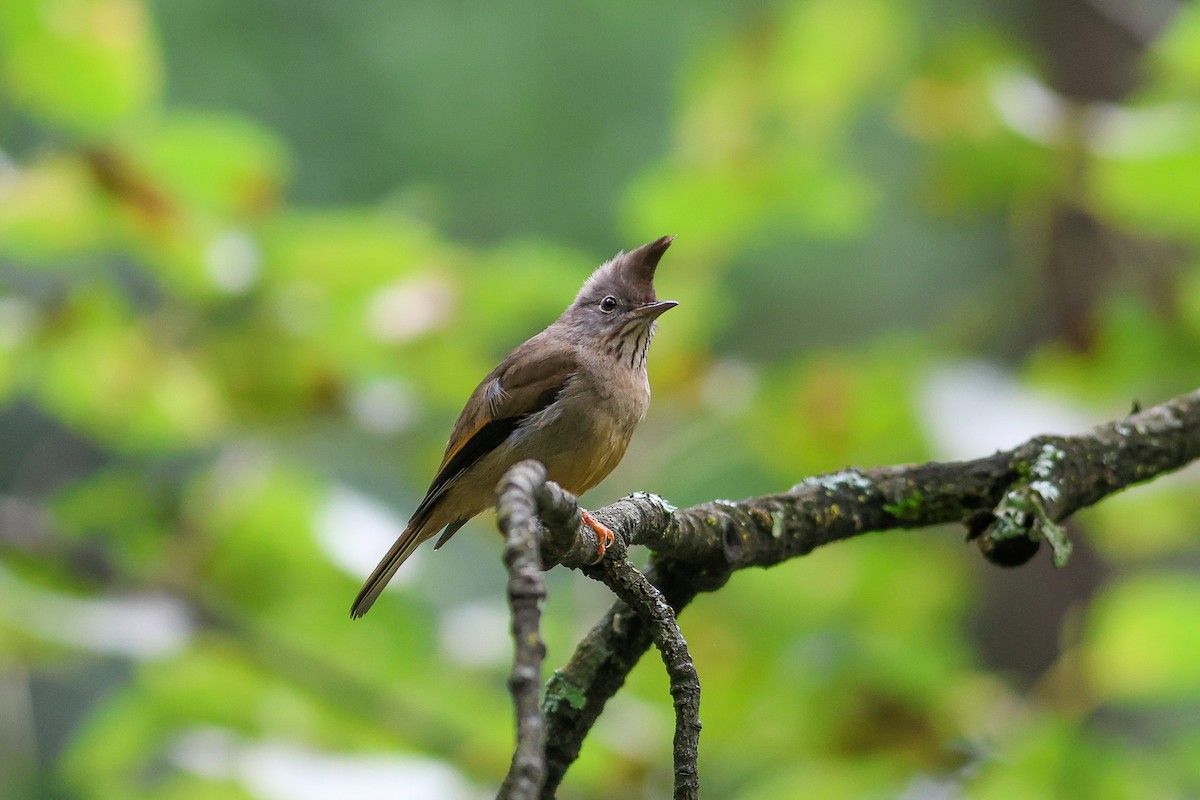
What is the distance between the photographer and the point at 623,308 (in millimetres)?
4160

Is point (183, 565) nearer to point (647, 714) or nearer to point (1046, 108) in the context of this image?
point (647, 714)

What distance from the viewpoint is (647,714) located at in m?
4.54

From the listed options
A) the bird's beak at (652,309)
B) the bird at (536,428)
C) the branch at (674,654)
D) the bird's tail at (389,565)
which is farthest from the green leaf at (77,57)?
the branch at (674,654)

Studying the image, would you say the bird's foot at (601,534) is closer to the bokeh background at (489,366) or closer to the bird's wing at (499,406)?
the bird's wing at (499,406)

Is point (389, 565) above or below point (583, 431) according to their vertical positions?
below

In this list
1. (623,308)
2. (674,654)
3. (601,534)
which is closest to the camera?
(674,654)

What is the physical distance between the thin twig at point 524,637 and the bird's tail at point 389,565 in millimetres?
2168

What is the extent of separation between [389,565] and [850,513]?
1589mm

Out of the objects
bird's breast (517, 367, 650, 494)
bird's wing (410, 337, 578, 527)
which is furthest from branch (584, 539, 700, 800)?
bird's wing (410, 337, 578, 527)

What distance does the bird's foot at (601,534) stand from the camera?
212 centimetres

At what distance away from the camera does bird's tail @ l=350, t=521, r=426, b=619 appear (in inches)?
142

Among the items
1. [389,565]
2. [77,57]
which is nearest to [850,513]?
[389,565]

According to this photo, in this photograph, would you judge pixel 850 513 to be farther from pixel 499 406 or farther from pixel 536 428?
pixel 499 406

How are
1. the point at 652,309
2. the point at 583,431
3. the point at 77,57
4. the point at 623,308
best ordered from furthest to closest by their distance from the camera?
1. the point at 623,308
2. the point at 652,309
3. the point at 77,57
4. the point at 583,431
